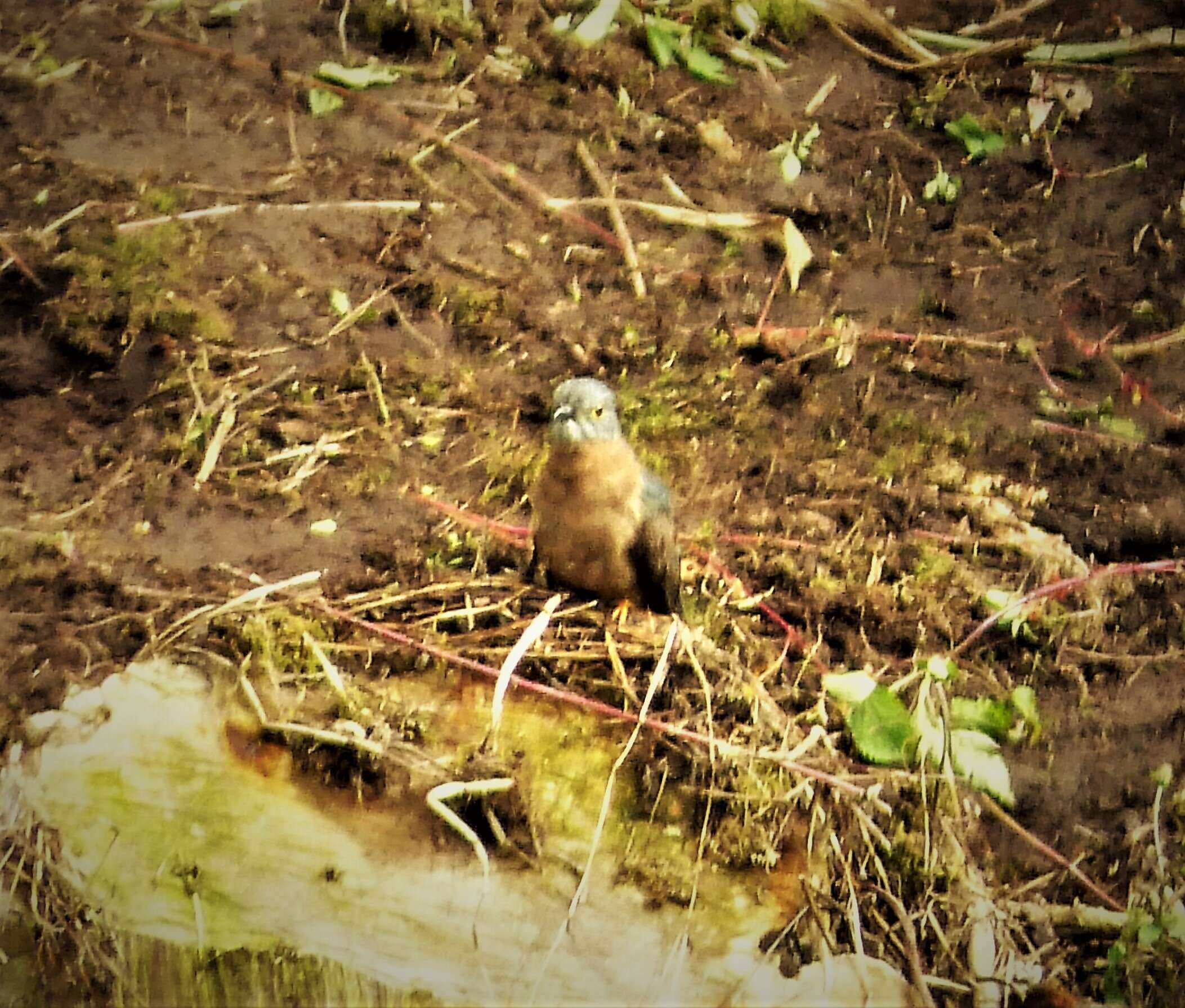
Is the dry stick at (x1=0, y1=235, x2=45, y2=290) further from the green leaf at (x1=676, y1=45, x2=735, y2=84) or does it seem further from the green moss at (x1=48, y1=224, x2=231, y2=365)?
the green leaf at (x1=676, y1=45, x2=735, y2=84)

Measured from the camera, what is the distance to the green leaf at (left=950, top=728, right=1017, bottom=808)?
1.15 meters

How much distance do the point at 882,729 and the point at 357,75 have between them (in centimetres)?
167

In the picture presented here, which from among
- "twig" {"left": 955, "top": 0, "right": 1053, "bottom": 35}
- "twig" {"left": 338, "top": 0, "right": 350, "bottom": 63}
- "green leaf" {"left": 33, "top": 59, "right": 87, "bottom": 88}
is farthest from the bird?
"twig" {"left": 955, "top": 0, "right": 1053, "bottom": 35}

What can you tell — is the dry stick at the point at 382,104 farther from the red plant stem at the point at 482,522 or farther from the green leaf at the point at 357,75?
the red plant stem at the point at 482,522

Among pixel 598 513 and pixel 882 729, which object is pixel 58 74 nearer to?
pixel 598 513

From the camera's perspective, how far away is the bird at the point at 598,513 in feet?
4.01

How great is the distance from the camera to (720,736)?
114cm

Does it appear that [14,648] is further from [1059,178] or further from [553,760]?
[1059,178]

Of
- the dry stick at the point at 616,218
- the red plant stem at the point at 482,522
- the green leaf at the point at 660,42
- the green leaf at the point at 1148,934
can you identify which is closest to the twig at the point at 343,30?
the dry stick at the point at 616,218

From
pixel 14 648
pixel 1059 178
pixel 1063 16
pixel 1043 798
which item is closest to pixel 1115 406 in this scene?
pixel 1059 178

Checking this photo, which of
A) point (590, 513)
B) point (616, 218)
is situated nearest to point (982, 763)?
point (590, 513)

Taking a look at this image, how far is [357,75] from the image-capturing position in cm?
198

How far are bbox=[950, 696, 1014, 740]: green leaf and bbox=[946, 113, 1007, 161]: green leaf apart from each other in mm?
1294

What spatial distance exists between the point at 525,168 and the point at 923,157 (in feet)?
2.80
